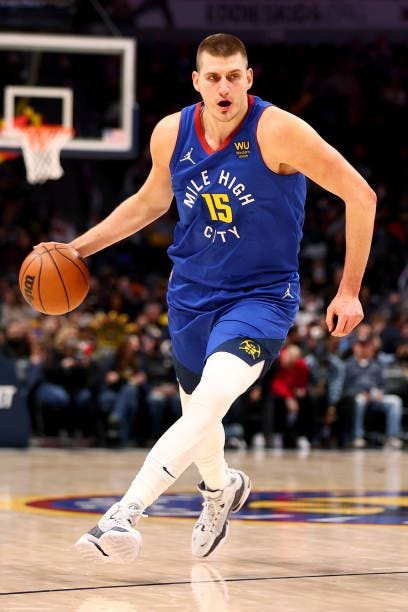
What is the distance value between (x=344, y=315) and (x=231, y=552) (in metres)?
1.43

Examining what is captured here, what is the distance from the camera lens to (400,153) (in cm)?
2316

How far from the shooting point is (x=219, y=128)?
5168 millimetres

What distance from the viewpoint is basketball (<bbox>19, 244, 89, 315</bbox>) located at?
5.49 metres

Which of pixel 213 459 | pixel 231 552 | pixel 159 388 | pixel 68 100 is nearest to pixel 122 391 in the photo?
pixel 159 388

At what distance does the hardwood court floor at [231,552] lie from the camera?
4328 mm

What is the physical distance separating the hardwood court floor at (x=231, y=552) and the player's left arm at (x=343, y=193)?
105 centimetres

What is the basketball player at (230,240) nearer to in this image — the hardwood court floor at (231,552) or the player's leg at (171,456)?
the player's leg at (171,456)

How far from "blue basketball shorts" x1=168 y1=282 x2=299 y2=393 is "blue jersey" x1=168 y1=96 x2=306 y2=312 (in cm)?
4

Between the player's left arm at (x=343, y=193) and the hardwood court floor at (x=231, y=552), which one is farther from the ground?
the player's left arm at (x=343, y=193)

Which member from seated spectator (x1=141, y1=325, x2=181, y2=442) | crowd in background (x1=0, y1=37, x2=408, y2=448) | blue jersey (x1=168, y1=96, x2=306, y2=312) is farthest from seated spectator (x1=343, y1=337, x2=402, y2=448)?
blue jersey (x1=168, y1=96, x2=306, y2=312)

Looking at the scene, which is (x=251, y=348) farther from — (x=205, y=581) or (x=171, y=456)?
(x=205, y=581)

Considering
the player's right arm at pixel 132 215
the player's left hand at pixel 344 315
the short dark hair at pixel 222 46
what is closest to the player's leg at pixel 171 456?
the player's left hand at pixel 344 315

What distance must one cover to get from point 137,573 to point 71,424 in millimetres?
9955

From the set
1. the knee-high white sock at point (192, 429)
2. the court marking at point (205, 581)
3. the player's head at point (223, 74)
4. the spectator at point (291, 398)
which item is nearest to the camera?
the court marking at point (205, 581)
